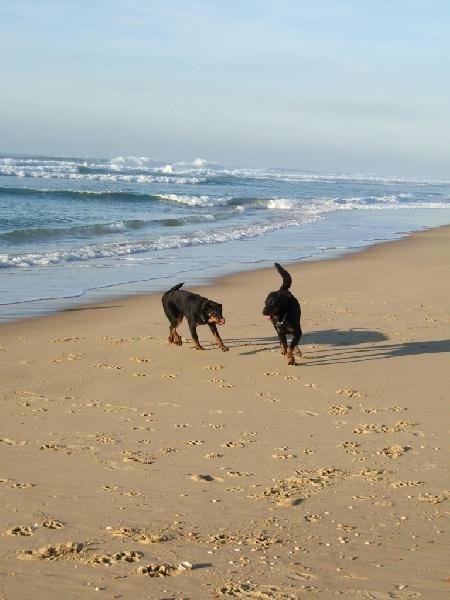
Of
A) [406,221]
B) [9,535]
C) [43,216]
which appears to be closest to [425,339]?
[9,535]

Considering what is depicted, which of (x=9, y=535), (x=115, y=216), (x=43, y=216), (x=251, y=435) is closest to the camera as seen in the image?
(x=9, y=535)

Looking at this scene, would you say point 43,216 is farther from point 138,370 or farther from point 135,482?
point 135,482

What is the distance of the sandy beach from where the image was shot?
3.65 m

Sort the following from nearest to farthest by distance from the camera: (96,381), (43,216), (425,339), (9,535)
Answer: (9,535), (96,381), (425,339), (43,216)

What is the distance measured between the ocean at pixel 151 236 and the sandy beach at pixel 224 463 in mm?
3662

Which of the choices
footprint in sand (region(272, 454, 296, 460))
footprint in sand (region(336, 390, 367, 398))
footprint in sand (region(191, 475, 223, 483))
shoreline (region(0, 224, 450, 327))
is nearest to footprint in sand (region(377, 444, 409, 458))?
footprint in sand (region(272, 454, 296, 460))

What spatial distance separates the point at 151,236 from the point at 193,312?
14466 millimetres

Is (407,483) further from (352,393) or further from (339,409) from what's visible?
(352,393)

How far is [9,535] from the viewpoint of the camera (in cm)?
396

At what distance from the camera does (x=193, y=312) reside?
8.98 metres

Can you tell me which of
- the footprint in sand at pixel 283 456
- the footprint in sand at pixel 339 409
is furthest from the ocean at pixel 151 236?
the footprint in sand at pixel 283 456

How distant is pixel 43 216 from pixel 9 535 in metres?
23.8

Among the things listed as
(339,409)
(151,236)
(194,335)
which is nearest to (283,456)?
(339,409)

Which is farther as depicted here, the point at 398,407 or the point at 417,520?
the point at 398,407
